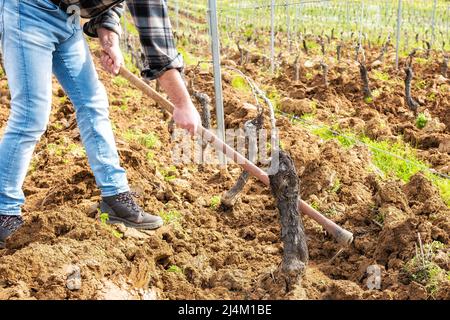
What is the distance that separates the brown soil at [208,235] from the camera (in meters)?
2.66

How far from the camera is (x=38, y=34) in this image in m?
2.72

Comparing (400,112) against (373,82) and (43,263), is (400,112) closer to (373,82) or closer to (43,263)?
A: (373,82)

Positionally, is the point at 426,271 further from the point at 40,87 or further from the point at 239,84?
the point at 239,84

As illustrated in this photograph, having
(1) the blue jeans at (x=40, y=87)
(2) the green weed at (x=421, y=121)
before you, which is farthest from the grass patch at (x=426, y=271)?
(2) the green weed at (x=421, y=121)

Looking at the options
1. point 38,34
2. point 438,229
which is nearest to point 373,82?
point 438,229

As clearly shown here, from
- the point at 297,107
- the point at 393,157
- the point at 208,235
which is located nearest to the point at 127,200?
the point at 208,235

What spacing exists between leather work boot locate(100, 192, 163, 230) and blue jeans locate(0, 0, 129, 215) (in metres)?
0.06

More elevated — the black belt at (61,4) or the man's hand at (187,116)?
the black belt at (61,4)

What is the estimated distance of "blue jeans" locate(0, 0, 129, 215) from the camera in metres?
2.69

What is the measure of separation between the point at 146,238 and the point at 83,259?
525 millimetres

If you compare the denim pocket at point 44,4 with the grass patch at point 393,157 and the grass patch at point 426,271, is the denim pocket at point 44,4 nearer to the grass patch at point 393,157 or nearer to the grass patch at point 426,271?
the grass patch at point 426,271

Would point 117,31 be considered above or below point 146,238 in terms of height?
above

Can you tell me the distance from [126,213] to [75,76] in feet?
2.81

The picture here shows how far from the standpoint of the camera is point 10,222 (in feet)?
9.87
